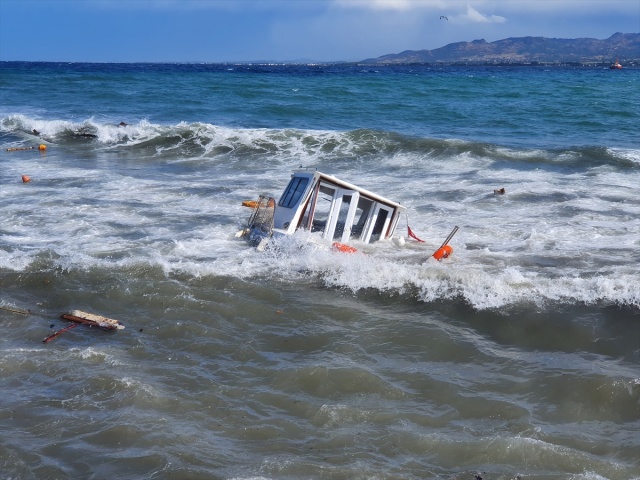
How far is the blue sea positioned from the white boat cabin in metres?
0.47

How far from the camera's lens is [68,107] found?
46469 millimetres

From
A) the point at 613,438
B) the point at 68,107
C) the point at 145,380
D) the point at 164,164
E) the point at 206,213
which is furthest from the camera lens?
the point at 68,107

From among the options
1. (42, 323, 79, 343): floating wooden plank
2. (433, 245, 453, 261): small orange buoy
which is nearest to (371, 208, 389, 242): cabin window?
(433, 245, 453, 261): small orange buoy

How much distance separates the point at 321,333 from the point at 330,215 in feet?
14.7

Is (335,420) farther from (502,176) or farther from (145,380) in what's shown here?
(502,176)

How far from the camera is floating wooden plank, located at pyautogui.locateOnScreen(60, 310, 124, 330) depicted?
12.2 metres

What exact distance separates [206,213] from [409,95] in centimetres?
3857

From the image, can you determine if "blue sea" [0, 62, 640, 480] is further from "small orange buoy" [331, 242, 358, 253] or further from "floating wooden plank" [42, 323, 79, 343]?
"small orange buoy" [331, 242, 358, 253]

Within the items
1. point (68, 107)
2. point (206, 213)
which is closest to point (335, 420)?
point (206, 213)

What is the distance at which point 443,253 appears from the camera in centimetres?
1571

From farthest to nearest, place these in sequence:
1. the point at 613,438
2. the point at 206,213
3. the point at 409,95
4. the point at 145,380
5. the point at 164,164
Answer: the point at 409,95 → the point at 164,164 → the point at 206,213 → the point at 145,380 → the point at 613,438

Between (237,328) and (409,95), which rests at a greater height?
(409,95)

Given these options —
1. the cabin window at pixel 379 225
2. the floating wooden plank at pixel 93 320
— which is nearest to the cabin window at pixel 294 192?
the cabin window at pixel 379 225

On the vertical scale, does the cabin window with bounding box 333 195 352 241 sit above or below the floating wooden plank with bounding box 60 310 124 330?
above
